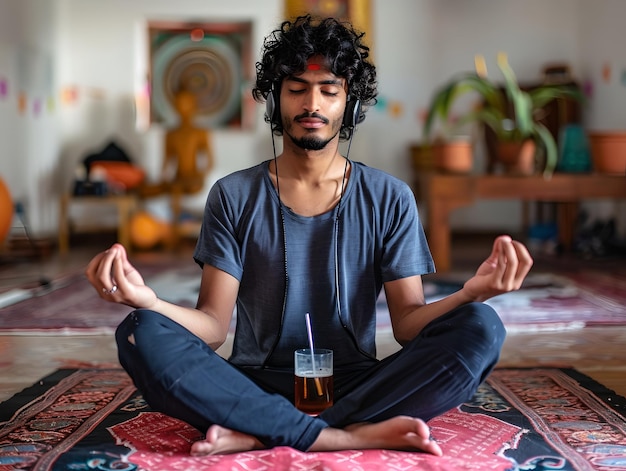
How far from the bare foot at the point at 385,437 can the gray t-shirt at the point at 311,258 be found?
0.22 m

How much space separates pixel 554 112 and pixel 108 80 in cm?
323

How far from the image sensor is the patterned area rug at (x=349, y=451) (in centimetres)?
149

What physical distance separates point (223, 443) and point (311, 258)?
400 mm

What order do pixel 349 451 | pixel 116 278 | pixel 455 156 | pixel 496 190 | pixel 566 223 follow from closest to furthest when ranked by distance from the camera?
pixel 116 278 → pixel 349 451 → pixel 496 190 → pixel 455 156 → pixel 566 223

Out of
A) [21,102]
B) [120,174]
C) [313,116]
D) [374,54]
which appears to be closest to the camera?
[313,116]

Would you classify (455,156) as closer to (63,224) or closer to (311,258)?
(63,224)

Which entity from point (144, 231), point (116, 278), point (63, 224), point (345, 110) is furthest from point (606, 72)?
point (116, 278)

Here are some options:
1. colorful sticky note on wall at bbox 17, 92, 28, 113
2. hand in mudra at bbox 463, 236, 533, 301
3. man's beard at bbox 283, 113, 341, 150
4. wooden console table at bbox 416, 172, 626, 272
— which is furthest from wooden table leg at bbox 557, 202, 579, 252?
hand in mudra at bbox 463, 236, 533, 301

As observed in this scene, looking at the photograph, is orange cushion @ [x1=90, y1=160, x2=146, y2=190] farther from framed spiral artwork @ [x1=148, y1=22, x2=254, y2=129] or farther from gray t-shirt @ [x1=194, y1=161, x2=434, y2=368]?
gray t-shirt @ [x1=194, y1=161, x2=434, y2=368]

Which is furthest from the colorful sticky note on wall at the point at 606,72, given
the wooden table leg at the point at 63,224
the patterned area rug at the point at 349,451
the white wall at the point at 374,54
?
the patterned area rug at the point at 349,451

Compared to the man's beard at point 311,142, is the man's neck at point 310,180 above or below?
below

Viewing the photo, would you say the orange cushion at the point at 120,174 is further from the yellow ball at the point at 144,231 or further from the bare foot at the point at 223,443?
the bare foot at the point at 223,443

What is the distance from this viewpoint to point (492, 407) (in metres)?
1.92

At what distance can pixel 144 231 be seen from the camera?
19.4ft
